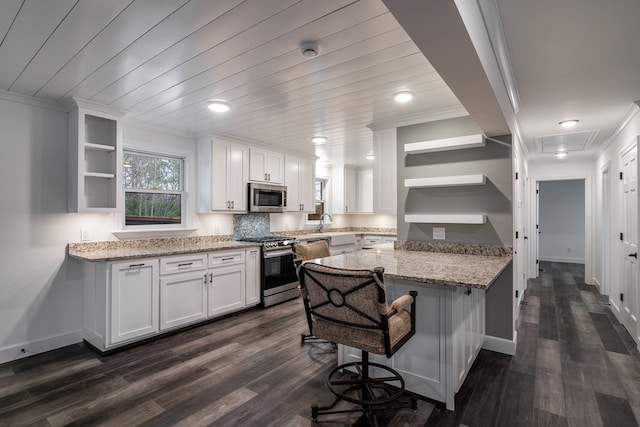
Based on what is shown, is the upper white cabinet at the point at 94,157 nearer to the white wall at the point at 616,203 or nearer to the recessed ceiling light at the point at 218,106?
the recessed ceiling light at the point at 218,106

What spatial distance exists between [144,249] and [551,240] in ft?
31.8

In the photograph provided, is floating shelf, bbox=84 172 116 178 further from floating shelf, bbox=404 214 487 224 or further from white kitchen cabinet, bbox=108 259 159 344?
floating shelf, bbox=404 214 487 224

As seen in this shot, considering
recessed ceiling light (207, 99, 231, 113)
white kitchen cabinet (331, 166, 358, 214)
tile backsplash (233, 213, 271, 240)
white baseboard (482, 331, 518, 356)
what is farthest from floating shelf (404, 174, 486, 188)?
white kitchen cabinet (331, 166, 358, 214)

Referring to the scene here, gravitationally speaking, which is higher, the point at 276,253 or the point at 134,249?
the point at 134,249

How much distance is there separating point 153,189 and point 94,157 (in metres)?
0.74

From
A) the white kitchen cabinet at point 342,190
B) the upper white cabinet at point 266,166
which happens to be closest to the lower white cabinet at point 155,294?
the upper white cabinet at point 266,166

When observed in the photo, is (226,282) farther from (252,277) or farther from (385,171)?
(385,171)

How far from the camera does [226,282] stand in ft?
12.8

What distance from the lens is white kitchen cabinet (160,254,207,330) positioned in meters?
3.31

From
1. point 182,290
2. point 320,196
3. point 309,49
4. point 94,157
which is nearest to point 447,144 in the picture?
point 309,49

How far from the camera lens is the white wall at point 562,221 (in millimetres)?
8305

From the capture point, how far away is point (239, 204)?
4.44 m

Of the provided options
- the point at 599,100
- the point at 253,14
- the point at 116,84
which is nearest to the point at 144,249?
the point at 116,84

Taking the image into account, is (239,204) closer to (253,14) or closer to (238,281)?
(238,281)
